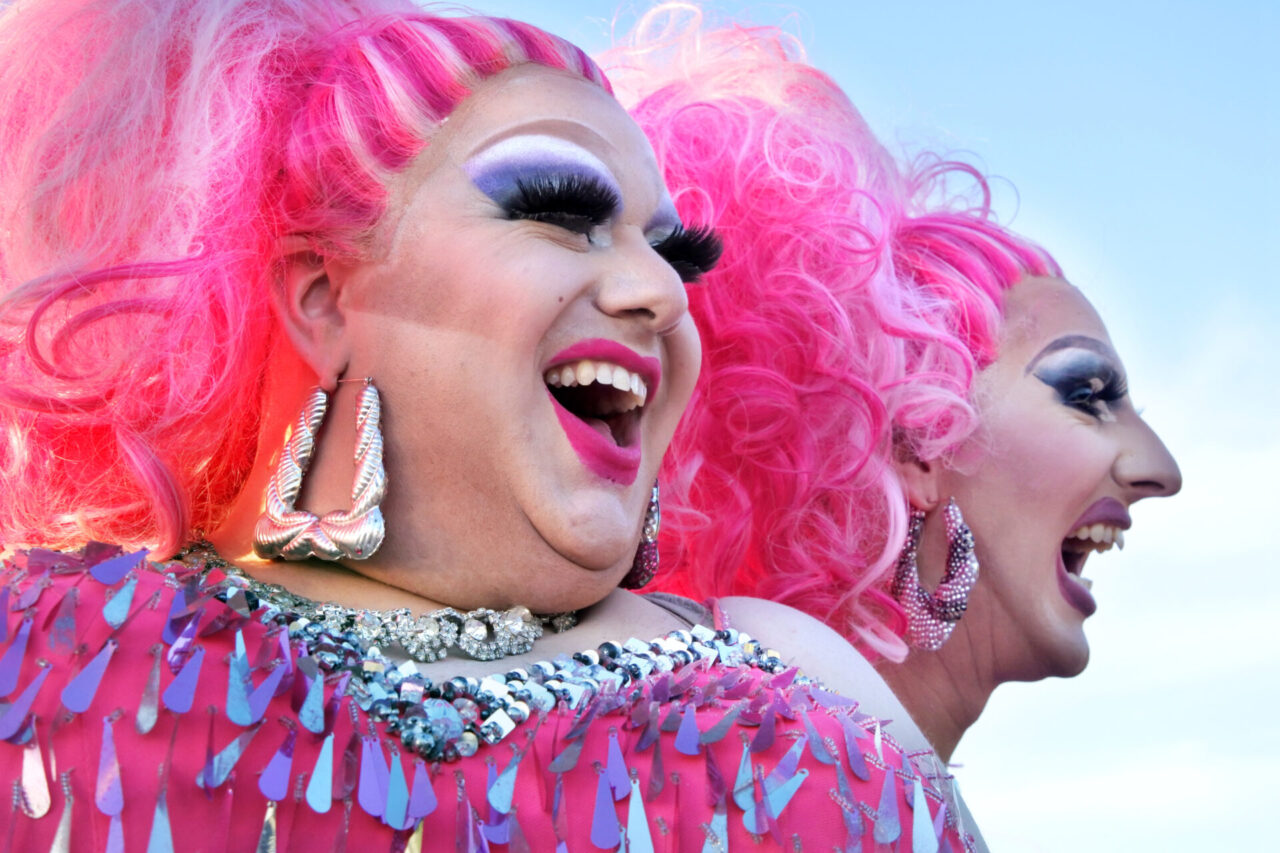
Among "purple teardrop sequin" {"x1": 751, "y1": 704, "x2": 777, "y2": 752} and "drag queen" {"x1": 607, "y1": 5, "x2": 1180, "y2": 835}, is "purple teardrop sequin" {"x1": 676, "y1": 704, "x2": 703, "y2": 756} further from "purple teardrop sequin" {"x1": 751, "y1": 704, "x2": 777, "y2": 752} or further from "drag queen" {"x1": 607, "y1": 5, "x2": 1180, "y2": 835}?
"drag queen" {"x1": 607, "y1": 5, "x2": 1180, "y2": 835}

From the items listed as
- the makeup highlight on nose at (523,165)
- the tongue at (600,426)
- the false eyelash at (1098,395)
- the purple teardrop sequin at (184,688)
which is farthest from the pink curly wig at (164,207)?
the false eyelash at (1098,395)

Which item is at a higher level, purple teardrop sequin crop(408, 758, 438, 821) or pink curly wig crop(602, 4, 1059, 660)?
pink curly wig crop(602, 4, 1059, 660)

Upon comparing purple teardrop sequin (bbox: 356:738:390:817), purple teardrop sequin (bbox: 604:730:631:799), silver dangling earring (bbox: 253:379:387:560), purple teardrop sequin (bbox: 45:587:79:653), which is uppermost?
silver dangling earring (bbox: 253:379:387:560)

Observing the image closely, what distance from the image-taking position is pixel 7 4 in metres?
2.35

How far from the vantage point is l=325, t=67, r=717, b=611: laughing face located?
1989 millimetres

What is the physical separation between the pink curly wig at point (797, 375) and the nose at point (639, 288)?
3.28 ft

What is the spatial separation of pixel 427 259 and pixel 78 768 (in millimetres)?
845

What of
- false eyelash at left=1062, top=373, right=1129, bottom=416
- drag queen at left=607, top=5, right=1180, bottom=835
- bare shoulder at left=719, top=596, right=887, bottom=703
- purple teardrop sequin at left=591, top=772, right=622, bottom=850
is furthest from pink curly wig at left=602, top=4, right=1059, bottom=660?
purple teardrop sequin at left=591, top=772, right=622, bottom=850

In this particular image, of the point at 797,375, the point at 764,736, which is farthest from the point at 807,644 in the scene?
the point at 797,375

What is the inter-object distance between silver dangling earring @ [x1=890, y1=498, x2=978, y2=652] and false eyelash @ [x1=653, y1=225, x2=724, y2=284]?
3.49ft

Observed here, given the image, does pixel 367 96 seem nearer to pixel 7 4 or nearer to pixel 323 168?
pixel 323 168

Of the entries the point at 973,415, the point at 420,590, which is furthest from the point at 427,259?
the point at 973,415

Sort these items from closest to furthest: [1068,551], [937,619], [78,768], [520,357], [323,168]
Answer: [78,768] → [520,357] → [323,168] → [937,619] → [1068,551]

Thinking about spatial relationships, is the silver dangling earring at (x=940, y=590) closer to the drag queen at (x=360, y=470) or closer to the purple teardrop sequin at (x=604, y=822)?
the drag queen at (x=360, y=470)
